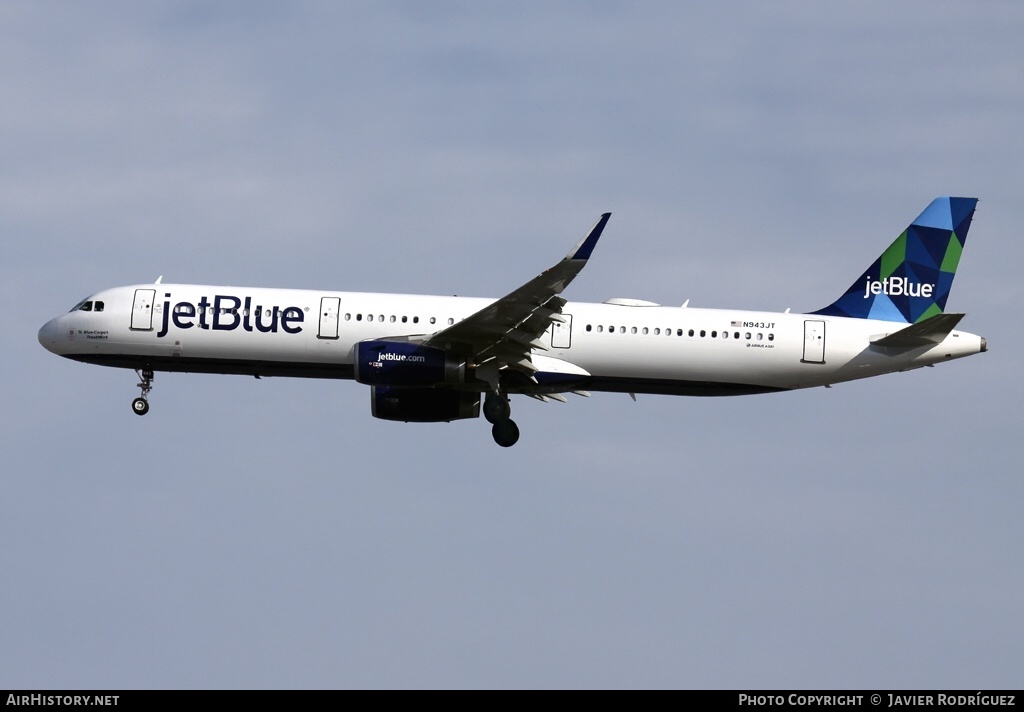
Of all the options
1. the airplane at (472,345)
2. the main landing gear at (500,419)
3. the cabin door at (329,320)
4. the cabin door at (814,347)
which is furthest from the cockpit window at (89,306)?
the cabin door at (814,347)

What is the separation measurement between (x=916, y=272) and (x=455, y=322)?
15351 mm

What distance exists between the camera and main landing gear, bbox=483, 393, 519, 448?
48.2 metres

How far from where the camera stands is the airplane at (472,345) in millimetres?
46688

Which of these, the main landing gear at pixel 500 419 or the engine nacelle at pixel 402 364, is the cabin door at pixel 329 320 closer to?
the engine nacelle at pixel 402 364

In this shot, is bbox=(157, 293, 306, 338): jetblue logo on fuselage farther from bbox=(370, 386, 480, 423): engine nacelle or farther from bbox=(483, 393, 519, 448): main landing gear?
bbox=(483, 393, 519, 448): main landing gear

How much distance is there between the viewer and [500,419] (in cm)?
4853

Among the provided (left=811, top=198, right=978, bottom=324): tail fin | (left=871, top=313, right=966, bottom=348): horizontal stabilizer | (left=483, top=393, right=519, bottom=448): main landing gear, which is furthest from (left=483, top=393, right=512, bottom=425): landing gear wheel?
(left=871, top=313, right=966, bottom=348): horizontal stabilizer

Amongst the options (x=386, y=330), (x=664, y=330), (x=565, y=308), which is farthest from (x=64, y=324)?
(x=664, y=330)

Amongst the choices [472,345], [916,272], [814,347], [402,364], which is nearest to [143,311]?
[402,364]

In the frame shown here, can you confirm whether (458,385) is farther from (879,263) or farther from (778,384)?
(879,263)

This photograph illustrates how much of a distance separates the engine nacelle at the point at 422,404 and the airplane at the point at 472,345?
32mm
